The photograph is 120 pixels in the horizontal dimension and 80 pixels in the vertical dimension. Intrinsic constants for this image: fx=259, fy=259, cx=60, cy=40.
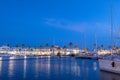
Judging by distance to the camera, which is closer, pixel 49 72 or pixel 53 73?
pixel 53 73

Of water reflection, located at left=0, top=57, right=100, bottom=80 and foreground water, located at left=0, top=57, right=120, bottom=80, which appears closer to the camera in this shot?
foreground water, located at left=0, top=57, right=120, bottom=80

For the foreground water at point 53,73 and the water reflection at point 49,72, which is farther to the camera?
the water reflection at point 49,72

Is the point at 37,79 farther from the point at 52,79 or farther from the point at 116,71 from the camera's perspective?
the point at 116,71

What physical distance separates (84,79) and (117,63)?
675 cm

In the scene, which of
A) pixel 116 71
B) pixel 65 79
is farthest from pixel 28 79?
pixel 116 71

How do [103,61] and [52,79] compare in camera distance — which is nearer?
[52,79]

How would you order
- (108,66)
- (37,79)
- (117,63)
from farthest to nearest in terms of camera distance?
(108,66)
(117,63)
(37,79)

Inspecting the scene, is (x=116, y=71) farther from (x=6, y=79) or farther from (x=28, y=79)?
(x=6, y=79)

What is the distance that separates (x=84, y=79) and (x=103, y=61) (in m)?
10.5

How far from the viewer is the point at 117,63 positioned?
1486 inches

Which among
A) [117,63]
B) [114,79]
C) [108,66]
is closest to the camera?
[114,79]

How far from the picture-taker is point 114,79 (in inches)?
1233

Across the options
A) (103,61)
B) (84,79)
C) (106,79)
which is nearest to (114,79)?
(106,79)

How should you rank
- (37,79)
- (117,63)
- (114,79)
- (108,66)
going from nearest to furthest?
(114,79)
(37,79)
(117,63)
(108,66)
